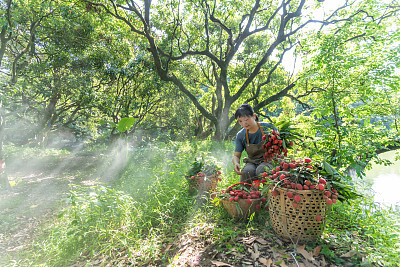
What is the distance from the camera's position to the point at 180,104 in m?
12.3

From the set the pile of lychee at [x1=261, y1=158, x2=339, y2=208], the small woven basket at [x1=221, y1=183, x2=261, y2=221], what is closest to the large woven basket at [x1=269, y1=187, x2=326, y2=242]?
the pile of lychee at [x1=261, y1=158, x2=339, y2=208]

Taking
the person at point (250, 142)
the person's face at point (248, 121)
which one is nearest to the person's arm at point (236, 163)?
the person at point (250, 142)

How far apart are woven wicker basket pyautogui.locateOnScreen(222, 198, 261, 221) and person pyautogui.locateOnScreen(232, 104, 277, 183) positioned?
0.44 metres

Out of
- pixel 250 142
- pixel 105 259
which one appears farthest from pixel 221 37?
pixel 105 259

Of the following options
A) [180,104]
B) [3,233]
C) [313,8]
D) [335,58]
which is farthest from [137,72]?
[313,8]

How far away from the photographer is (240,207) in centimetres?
233

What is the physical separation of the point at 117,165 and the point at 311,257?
6.43m

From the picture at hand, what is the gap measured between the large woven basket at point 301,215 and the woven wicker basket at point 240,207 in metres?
0.41

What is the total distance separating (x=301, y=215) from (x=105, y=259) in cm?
207

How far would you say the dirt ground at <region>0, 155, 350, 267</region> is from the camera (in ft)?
5.67

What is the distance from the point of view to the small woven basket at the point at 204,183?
3354 mm

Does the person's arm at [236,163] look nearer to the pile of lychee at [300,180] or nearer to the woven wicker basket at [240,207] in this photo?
the woven wicker basket at [240,207]

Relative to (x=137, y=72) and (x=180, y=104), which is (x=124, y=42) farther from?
(x=180, y=104)

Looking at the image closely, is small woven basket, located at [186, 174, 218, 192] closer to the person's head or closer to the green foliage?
the green foliage
